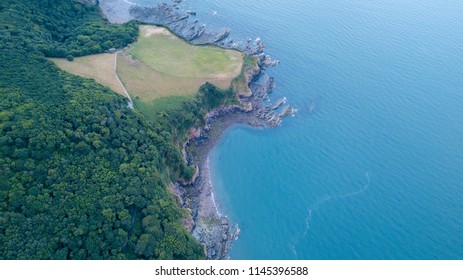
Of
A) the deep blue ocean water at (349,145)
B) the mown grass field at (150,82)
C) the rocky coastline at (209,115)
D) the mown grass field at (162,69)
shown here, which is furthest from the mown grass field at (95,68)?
the deep blue ocean water at (349,145)

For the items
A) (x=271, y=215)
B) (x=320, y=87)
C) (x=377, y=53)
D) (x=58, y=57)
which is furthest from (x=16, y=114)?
(x=377, y=53)

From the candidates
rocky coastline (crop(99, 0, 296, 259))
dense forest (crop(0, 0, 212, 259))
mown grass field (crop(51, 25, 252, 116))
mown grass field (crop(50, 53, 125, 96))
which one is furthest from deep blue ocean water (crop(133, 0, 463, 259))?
mown grass field (crop(50, 53, 125, 96))

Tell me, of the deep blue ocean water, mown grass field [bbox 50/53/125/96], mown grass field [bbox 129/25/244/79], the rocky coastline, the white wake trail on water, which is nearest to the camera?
the rocky coastline

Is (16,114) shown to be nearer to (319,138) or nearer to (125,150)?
(125,150)

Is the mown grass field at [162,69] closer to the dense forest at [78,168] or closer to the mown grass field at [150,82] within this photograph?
the mown grass field at [150,82]

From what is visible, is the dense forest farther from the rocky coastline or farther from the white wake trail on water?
the white wake trail on water

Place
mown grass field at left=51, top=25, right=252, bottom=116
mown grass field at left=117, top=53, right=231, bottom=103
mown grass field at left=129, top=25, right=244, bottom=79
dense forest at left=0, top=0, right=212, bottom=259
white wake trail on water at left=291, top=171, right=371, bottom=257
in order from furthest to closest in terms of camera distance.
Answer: mown grass field at left=129, top=25, right=244, bottom=79 → mown grass field at left=117, top=53, right=231, bottom=103 → mown grass field at left=51, top=25, right=252, bottom=116 → white wake trail on water at left=291, top=171, right=371, bottom=257 → dense forest at left=0, top=0, right=212, bottom=259
